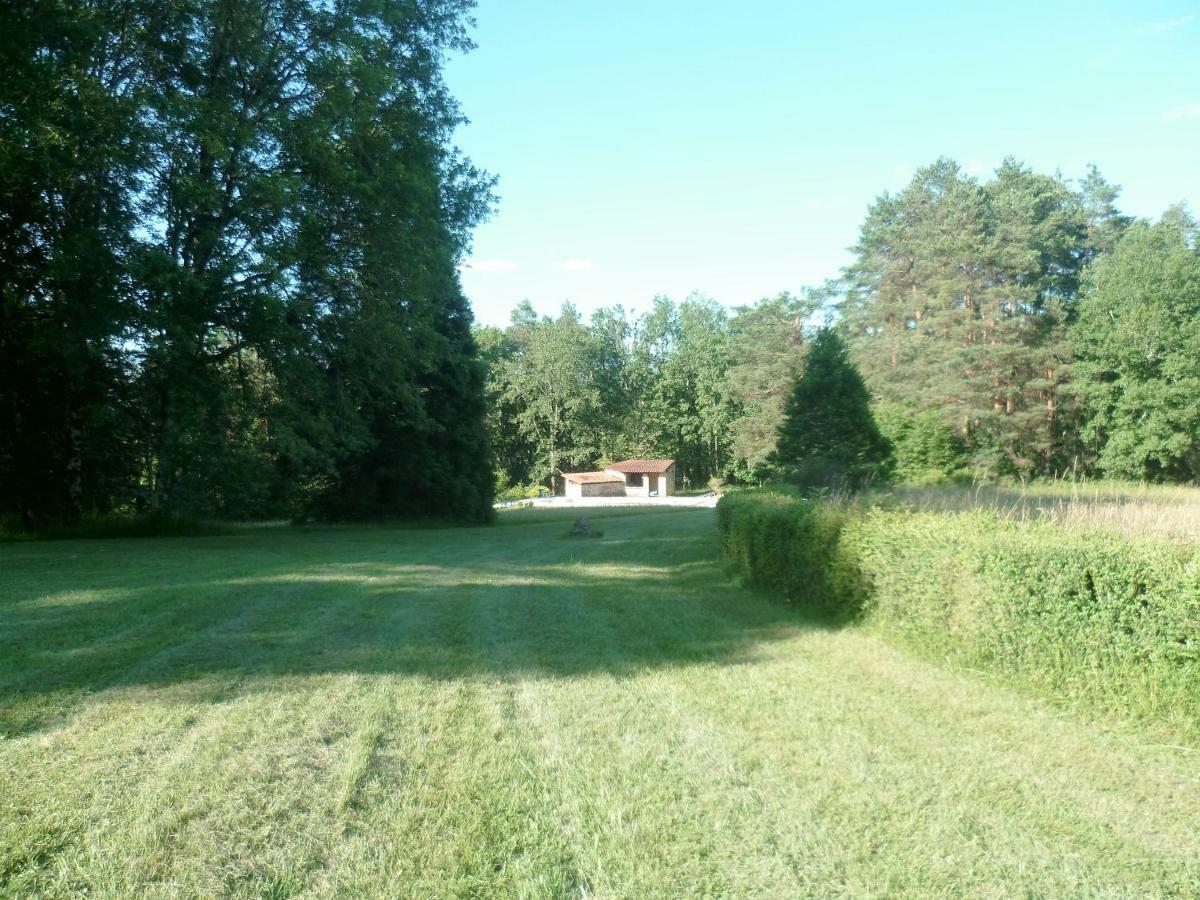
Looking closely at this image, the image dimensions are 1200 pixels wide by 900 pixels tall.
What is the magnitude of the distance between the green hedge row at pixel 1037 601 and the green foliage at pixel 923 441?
3405cm

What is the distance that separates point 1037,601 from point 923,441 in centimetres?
3784

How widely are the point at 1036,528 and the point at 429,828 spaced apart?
5.88 m

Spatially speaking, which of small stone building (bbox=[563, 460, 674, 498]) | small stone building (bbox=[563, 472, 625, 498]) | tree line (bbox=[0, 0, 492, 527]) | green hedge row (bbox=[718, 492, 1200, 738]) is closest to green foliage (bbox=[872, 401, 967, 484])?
tree line (bbox=[0, 0, 492, 527])

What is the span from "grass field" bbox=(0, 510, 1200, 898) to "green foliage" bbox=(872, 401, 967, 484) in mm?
35411

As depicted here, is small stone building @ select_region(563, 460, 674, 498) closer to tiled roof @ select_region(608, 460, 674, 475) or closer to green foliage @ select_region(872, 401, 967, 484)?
tiled roof @ select_region(608, 460, 674, 475)

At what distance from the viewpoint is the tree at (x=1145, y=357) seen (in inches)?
1593

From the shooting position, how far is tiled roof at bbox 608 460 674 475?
69.9 meters

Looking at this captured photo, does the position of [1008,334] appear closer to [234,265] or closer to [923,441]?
[923,441]

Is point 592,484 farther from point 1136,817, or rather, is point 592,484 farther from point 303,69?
point 1136,817

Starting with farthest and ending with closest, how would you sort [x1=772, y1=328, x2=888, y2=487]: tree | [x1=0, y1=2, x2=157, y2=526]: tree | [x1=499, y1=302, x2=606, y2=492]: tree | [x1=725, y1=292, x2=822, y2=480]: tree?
[x1=499, y1=302, x2=606, y2=492]: tree
[x1=725, y1=292, x2=822, y2=480]: tree
[x1=772, y1=328, x2=888, y2=487]: tree
[x1=0, y1=2, x2=157, y2=526]: tree

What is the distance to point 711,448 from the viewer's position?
78.6 meters

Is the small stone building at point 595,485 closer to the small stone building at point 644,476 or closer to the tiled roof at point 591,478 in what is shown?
the tiled roof at point 591,478

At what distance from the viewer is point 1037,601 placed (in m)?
6.28

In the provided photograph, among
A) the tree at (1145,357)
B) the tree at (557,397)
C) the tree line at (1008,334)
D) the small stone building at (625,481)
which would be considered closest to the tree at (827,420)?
the tree line at (1008,334)
